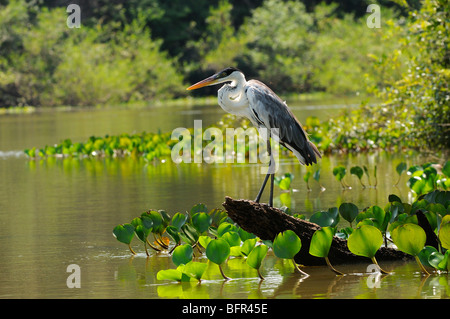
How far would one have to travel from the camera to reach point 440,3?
1166cm

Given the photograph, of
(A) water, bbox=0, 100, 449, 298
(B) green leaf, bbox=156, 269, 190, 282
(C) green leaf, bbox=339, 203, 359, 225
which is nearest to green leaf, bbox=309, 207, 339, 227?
(C) green leaf, bbox=339, 203, 359, 225

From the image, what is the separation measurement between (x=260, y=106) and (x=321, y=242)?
6.03 ft

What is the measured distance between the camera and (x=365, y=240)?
223 inches

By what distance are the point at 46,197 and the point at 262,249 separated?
18.6 ft

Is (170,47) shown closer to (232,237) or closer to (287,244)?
(232,237)

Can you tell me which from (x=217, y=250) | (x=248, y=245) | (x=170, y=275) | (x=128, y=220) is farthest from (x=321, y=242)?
(x=128, y=220)

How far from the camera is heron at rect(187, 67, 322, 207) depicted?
7.26 metres

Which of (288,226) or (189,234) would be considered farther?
(189,234)

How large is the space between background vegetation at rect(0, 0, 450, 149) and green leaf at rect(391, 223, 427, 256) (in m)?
28.2

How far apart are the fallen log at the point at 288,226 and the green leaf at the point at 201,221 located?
1.75 feet

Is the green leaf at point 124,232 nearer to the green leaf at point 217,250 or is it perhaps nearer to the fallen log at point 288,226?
the fallen log at point 288,226

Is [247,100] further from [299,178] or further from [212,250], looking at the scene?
[299,178]
